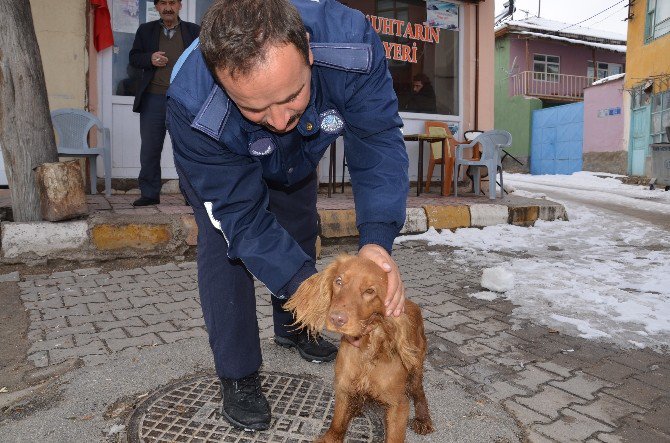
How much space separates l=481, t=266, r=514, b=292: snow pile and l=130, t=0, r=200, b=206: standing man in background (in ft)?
12.5

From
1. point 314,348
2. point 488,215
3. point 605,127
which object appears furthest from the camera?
point 605,127

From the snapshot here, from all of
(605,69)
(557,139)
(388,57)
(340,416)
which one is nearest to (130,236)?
(340,416)

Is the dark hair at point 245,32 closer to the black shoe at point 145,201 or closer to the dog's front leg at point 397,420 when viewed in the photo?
the dog's front leg at point 397,420

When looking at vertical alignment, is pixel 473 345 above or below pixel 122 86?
below

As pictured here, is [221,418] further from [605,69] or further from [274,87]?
[605,69]

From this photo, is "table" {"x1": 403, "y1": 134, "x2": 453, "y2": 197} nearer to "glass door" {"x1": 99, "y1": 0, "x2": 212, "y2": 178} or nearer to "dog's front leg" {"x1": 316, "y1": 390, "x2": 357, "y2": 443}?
"glass door" {"x1": 99, "y1": 0, "x2": 212, "y2": 178}

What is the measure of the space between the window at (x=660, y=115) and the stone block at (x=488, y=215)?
12240mm

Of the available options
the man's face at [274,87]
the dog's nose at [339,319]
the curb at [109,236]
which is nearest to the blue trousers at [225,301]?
the man's face at [274,87]

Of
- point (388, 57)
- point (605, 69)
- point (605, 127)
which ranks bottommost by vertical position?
point (605, 127)

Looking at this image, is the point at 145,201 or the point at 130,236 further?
the point at 145,201

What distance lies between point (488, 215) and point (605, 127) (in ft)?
52.8

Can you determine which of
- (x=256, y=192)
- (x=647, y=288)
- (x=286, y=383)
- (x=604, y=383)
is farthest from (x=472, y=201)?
(x=256, y=192)

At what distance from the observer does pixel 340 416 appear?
194 centimetres

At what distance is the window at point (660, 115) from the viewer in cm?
1636
